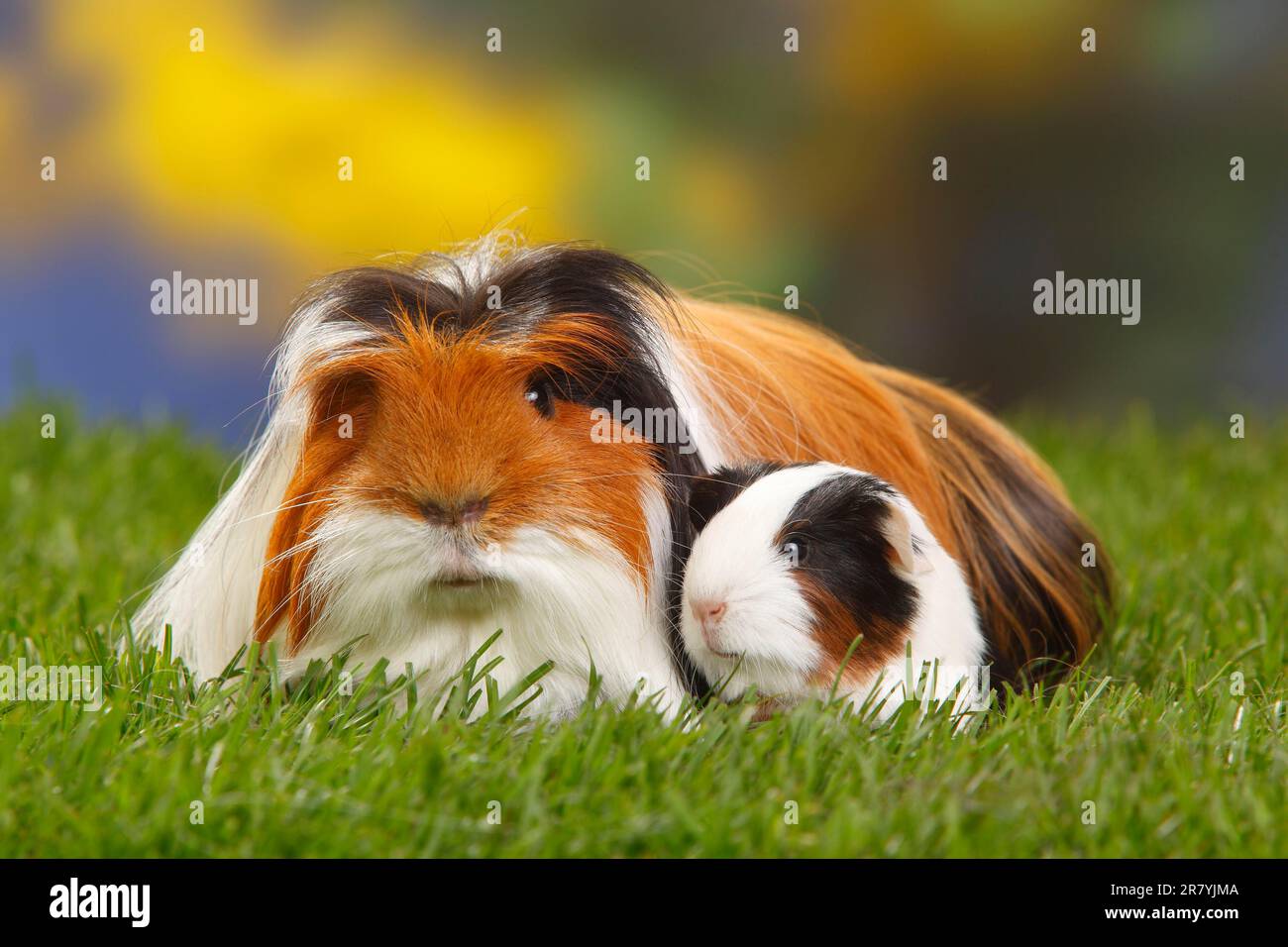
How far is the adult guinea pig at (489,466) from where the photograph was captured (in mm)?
2129

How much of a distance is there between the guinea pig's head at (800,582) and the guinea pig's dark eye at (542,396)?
1.07 ft

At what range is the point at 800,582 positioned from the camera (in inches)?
85.8

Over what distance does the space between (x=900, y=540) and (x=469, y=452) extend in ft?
2.37

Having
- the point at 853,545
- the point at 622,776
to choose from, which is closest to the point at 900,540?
the point at 853,545

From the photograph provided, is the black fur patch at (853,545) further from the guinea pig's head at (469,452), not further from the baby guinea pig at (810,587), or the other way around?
the guinea pig's head at (469,452)

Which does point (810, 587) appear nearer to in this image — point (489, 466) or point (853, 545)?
point (853, 545)

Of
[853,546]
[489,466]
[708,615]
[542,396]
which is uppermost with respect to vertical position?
[542,396]

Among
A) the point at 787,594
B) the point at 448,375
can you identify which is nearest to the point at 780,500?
the point at 787,594

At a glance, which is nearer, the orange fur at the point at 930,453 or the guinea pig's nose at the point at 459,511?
the guinea pig's nose at the point at 459,511

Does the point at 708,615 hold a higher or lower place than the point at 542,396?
lower

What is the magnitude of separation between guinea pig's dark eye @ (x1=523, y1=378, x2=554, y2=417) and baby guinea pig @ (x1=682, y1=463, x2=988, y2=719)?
0.30 metres

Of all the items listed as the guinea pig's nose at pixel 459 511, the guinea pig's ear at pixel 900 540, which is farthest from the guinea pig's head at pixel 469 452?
the guinea pig's ear at pixel 900 540

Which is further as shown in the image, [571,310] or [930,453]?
[930,453]

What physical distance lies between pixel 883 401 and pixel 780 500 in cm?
72
